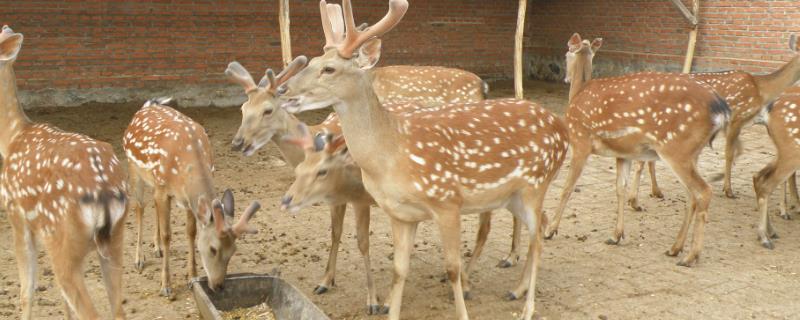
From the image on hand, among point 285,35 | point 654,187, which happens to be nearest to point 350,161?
point 654,187

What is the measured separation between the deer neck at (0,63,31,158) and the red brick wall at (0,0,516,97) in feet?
21.0

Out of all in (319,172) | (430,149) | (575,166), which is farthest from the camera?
(575,166)

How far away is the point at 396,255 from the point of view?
4.32 m

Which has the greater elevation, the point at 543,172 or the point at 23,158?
the point at 23,158

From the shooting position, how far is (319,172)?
442 centimetres

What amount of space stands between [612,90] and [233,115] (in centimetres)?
698

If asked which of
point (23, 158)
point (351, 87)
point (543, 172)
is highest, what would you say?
point (351, 87)

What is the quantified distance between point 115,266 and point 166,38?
27.5ft

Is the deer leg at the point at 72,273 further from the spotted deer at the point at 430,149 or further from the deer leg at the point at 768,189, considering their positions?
the deer leg at the point at 768,189

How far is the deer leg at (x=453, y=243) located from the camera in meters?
4.13

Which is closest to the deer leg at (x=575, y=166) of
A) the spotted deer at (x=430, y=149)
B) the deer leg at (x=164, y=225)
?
the spotted deer at (x=430, y=149)

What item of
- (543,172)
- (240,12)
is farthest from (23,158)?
(240,12)

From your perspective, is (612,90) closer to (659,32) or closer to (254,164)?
(254,164)

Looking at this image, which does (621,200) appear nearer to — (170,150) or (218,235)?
(218,235)
